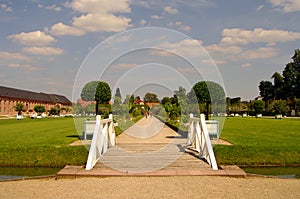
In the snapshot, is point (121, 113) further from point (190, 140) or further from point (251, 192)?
point (251, 192)

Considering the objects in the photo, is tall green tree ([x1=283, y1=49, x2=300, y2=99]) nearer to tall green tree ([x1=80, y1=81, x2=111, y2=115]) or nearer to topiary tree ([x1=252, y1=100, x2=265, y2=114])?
topiary tree ([x1=252, y1=100, x2=265, y2=114])

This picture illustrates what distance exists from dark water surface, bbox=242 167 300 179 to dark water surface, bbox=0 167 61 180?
5506 millimetres

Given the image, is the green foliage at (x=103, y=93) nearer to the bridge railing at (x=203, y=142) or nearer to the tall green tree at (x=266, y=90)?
the bridge railing at (x=203, y=142)

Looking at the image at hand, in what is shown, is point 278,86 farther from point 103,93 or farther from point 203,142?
point 203,142

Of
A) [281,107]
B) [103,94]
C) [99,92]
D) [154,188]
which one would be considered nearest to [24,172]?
[154,188]

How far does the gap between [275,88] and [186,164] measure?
77251 millimetres

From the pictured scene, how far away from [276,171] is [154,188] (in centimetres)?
462

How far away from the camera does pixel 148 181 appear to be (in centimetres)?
717

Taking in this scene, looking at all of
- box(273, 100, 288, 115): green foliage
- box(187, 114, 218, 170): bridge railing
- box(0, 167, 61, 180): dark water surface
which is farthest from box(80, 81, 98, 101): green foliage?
box(273, 100, 288, 115): green foliage

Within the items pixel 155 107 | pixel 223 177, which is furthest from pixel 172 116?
pixel 155 107

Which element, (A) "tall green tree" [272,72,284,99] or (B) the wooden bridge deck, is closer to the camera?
(B) the wooden bridge deck

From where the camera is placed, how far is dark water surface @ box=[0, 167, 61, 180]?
8930 millimetres

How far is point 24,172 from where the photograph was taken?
9430mm

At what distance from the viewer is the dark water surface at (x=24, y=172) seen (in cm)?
893
